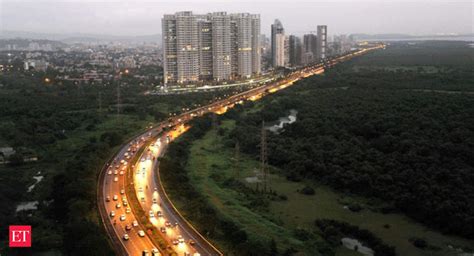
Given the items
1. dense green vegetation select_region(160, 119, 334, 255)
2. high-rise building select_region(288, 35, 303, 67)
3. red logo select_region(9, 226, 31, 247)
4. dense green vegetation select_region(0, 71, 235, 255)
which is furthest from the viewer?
high-rise building select_region(288, 35, 303, 67)

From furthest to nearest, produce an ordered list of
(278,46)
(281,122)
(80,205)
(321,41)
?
1. (321,41)
2. (278,46)
3. (281,122)
4. (80,205)

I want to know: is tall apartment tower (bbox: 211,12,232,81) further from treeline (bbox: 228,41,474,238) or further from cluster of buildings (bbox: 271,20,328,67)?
cluster of buildings (bbox: 271,20,328,67)

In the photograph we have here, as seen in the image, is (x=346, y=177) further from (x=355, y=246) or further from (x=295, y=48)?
(x=295, y=48)

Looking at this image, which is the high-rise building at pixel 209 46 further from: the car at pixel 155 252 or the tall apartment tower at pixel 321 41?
the car at pixel 155 252

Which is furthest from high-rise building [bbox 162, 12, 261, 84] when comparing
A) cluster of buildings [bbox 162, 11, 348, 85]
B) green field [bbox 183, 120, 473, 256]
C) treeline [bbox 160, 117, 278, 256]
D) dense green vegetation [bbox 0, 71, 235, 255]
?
green field [bbox 183, 120, 473, 256]

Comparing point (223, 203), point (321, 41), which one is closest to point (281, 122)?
point (223, 203)
